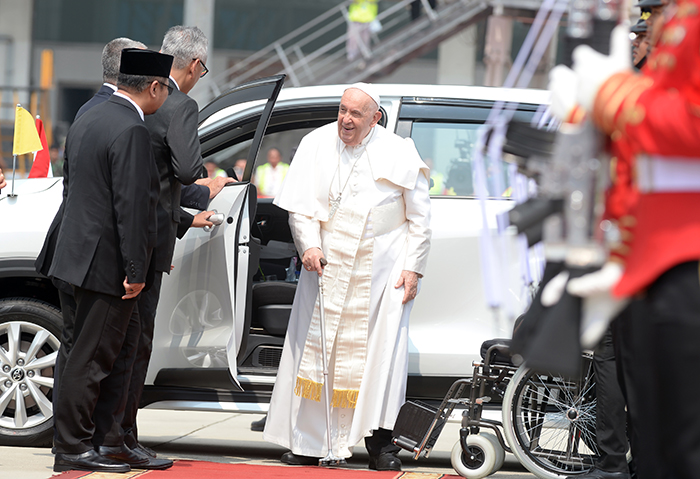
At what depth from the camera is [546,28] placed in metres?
2.29

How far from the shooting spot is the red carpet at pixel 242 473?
177 inches

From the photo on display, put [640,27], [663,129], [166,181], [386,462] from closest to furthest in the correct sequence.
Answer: [663,129] < [640,27] < [166,181] < [386,462]

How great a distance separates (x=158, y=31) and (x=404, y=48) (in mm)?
8091

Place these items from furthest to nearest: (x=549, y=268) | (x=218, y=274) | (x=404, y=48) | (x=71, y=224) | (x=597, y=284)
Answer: (x=404, y=48) → (x=218, y=274) → (x=71, y=224) → (x=549, y=268) → (x=597, y=284)

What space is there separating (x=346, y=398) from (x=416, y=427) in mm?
464

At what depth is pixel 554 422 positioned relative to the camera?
16.0ft

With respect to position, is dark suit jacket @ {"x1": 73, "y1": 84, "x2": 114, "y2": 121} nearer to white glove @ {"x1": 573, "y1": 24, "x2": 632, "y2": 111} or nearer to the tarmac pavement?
the tarmac pavement

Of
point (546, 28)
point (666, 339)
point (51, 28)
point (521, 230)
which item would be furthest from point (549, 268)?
point (51, 28)

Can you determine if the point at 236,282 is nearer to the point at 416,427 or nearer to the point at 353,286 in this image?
the point at 353,286

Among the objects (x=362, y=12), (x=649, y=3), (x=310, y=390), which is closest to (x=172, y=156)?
(x=310, y=390)

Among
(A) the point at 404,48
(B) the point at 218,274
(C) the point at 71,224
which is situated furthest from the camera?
(A) the point at 404,48

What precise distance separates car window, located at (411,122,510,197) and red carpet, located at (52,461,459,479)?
1.50m

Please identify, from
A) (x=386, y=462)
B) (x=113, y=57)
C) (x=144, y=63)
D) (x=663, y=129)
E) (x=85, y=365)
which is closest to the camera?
(x=663, y=129)

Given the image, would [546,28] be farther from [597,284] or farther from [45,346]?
[45,346]
